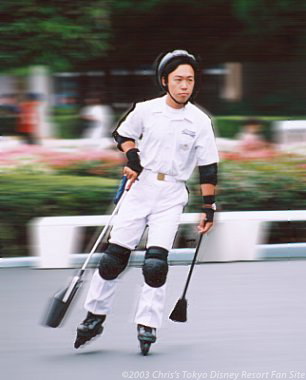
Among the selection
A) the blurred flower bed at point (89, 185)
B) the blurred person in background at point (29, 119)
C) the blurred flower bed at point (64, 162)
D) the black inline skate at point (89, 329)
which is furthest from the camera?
the blurred person in background at point (29, 119)

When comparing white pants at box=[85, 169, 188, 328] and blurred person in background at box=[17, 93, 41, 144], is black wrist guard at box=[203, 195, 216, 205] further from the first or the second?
blurred person in background at box=[17, 93, 41, 144]

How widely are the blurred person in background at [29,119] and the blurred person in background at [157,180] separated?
12.2 meters

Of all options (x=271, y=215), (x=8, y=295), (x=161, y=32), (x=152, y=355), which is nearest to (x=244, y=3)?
(x=161, y=32)

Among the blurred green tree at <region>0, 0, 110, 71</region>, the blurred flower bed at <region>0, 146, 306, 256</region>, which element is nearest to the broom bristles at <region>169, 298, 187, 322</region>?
the blurred flower bed at <region>0, 146, 306, 256</region>

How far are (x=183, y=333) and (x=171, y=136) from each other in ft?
4.16

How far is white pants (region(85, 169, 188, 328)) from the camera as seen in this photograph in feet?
18.4

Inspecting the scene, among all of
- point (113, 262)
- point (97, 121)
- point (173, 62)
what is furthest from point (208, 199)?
point (97, 121)

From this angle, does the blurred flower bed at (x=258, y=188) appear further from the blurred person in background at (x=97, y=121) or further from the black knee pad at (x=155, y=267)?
the blurred person in background at (x=97, y=121)

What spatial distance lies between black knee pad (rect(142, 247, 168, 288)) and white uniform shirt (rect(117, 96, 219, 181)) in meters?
0.42

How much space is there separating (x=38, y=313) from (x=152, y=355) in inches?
54.2

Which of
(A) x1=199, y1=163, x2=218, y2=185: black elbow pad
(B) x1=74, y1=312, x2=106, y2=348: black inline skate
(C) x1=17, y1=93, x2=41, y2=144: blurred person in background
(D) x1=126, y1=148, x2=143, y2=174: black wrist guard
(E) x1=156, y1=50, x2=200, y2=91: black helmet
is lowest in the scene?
(C) x1=17, y1=93, x2=41, y2=144: blurred person in background

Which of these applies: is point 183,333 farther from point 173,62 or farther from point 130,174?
point 173,62

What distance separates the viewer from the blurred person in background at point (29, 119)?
59.6 ft

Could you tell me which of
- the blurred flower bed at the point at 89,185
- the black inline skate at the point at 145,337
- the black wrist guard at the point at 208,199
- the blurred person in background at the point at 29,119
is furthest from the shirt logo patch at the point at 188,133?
the blurred person in background at the point at 29,119
